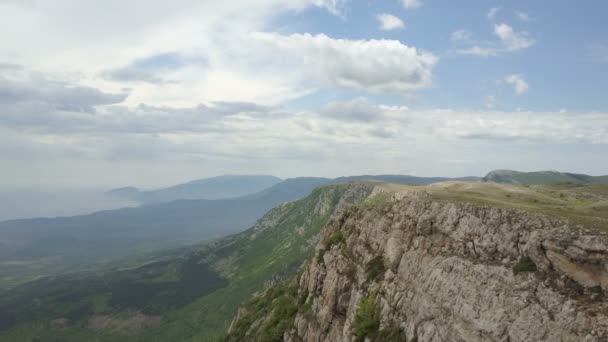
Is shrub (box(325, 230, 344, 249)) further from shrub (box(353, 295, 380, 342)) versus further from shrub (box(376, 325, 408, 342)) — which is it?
shrub (box(376, 325, 408, 342))

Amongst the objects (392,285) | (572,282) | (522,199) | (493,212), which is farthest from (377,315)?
(522,199)

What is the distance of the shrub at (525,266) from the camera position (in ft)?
96.3

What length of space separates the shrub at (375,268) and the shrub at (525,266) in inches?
750

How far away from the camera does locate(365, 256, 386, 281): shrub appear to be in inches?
1880

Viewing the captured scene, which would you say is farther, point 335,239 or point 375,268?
point 335,239

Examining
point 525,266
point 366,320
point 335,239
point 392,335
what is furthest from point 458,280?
point 335,239

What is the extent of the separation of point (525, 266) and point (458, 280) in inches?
247

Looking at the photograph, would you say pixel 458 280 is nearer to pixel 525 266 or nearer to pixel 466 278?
pixel 466 278

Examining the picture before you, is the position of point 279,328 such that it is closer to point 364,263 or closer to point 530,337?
point 364,263

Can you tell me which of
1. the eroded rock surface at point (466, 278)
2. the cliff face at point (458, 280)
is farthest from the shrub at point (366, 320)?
the eroded rock surface at point (466, 278)

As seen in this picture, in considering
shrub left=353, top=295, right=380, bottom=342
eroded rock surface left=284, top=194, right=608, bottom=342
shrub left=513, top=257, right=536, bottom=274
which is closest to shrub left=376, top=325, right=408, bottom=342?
eroded rock surface left=284, top=194, right=608, bottom=342

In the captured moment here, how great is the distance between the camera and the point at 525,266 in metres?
29.6

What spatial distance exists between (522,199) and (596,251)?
25055 mm

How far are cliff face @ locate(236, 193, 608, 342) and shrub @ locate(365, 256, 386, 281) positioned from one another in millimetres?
156
